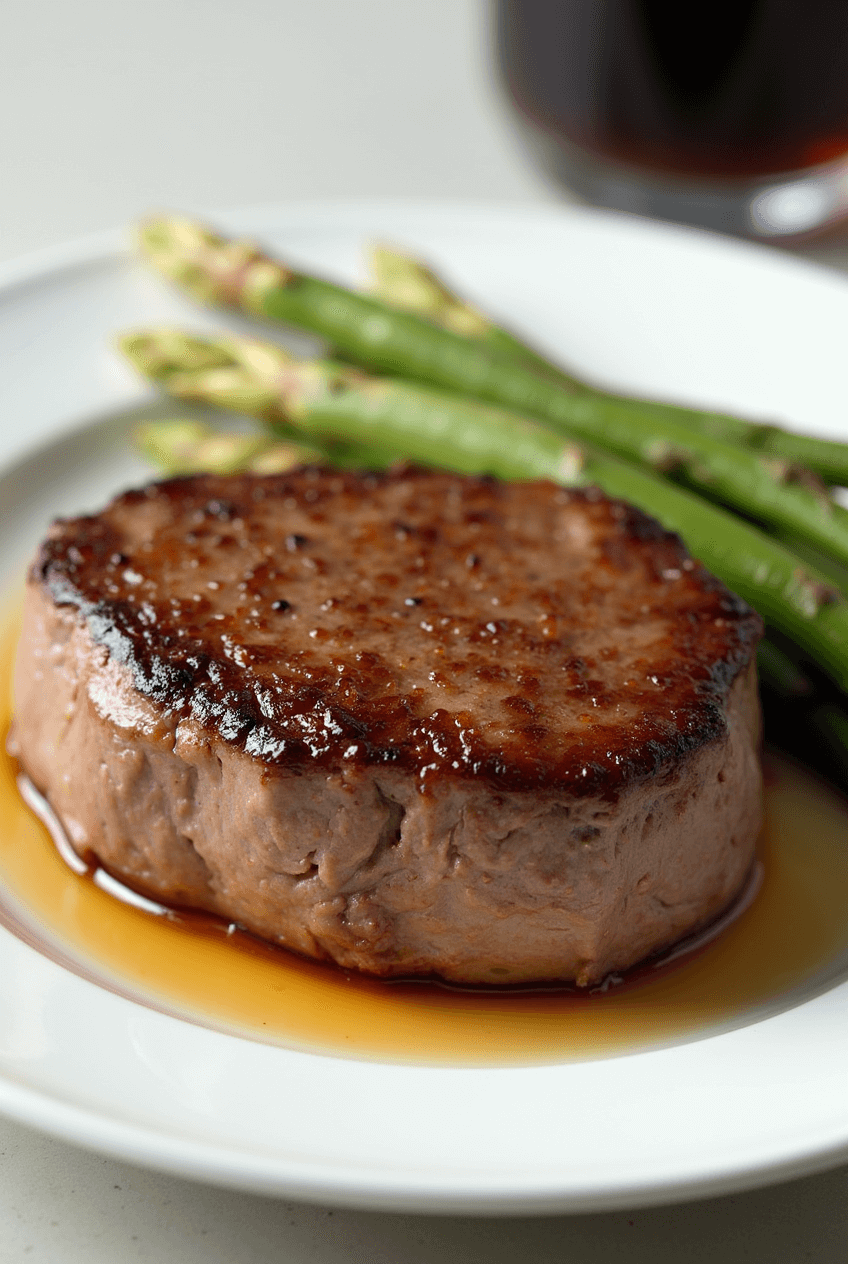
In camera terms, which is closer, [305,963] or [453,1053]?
[453,1053]

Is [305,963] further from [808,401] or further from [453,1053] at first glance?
[808,401]

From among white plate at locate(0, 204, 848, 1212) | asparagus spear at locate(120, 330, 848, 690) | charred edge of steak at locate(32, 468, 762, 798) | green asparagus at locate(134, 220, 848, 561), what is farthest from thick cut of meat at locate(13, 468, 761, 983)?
green asparagus at locate(134, 220, 848, 561)

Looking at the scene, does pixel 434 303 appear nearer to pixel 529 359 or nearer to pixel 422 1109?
pixel 529 359

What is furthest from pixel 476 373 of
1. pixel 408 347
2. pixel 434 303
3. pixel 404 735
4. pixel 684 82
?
pixel 404 735

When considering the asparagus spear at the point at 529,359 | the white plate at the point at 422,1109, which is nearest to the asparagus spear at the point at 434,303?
the asparagus spear at the point at 529,359

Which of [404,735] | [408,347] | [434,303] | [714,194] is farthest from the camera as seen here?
[714,194]

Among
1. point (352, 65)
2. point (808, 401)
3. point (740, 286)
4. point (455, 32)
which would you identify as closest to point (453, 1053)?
point (808, 401)
